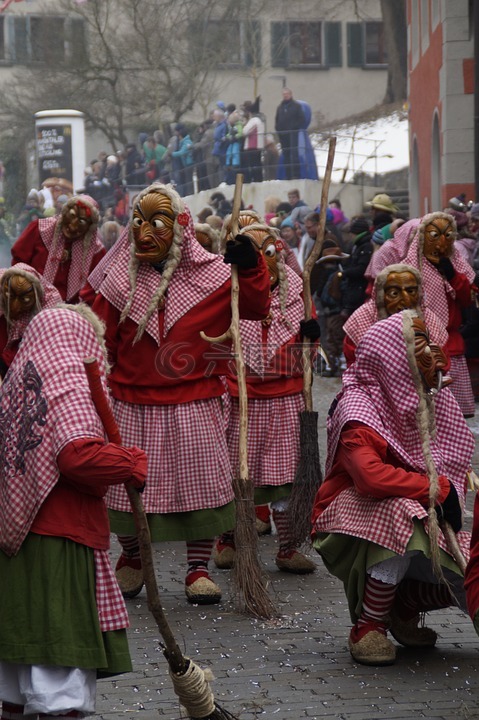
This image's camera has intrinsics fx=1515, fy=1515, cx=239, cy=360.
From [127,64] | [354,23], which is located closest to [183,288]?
[127,64]

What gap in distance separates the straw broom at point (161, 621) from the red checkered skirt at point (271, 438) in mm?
2975

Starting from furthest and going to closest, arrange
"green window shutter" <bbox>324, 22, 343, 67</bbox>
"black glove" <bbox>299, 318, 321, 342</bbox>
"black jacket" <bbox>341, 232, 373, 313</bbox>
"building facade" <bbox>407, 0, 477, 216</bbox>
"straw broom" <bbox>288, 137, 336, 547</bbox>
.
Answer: "green window shutter" <bbox>324, 22, 343, 67</bbox> < "building facade" <bbox>407, 0, 477, 216</bbox> < "black jacket" <bbox>341, 232, 373, 313</bbox> < "black glove" <bbox>299, 318, 321, 342</bbox> < "straw broom" <bbox>288, 137, 336, 547</bbox>

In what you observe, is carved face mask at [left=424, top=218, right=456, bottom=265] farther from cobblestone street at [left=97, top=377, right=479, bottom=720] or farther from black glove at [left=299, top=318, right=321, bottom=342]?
cobblestone street at [left=97, top=377, right=479, bottom=720]

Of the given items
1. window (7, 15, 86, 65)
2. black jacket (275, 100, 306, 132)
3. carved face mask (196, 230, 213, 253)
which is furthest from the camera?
window (7, 15, 86, 65)

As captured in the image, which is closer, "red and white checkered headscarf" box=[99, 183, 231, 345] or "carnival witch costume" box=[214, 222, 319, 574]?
"red and white checkered headscarf" box=[99, 183, 231, 345]

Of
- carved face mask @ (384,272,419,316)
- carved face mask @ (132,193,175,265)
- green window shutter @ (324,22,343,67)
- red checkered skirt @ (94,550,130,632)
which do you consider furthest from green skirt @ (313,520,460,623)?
green window shutter @ (324,22,343,67)

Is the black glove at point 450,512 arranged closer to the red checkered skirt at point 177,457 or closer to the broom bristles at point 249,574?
the broom bristles at point 249,574

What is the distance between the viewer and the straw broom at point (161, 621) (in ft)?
13.8

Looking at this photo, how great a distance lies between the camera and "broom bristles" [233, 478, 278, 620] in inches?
253

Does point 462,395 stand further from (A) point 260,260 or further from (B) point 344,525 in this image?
(B) point 344,525

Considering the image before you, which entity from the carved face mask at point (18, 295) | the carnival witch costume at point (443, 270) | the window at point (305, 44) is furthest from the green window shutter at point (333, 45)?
the carved face mask at point (18, 295)

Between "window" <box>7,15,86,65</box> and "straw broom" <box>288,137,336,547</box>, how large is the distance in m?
38.1

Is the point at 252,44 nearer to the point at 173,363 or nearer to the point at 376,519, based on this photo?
the point at 173,363

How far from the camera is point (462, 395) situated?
35.4ft
